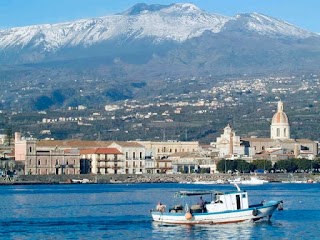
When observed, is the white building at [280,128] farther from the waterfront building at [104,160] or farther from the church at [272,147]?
the waterfront building at [104,160]

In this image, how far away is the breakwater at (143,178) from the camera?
435ft

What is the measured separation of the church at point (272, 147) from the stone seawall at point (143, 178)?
1468cm

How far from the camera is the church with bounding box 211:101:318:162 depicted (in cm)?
15788

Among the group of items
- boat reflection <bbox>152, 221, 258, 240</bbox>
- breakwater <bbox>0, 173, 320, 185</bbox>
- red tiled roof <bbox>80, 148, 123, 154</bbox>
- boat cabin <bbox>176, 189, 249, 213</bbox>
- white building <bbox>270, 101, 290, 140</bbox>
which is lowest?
boat reflection <bbox>152, 221, 258, 240</bbox>

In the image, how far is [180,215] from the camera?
55.4m

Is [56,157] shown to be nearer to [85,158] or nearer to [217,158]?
[85,158]

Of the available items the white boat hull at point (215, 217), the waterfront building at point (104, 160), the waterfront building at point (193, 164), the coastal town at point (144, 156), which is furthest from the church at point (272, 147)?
the white boat hull at point (215, 217)

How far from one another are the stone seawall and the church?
48.2 feet

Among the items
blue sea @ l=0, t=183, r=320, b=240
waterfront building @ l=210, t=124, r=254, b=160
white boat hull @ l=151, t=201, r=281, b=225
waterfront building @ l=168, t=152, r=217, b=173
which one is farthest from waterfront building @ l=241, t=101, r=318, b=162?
white boat hull @ l=151, t=201, r=281, b=225

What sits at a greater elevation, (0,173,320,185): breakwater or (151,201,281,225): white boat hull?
(0,173,320,185): breakwater

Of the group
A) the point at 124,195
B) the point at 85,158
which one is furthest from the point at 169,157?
the point at 124,195

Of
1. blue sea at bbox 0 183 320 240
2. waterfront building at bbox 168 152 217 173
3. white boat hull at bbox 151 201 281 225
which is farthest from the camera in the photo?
waterfront building at bbox 168 152 217 173

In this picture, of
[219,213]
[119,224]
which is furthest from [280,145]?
[219,213]

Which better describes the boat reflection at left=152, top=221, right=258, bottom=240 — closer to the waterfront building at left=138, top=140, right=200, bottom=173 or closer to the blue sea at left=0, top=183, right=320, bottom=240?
the blue sea at left=0, top=183, right=320, bottom=240
